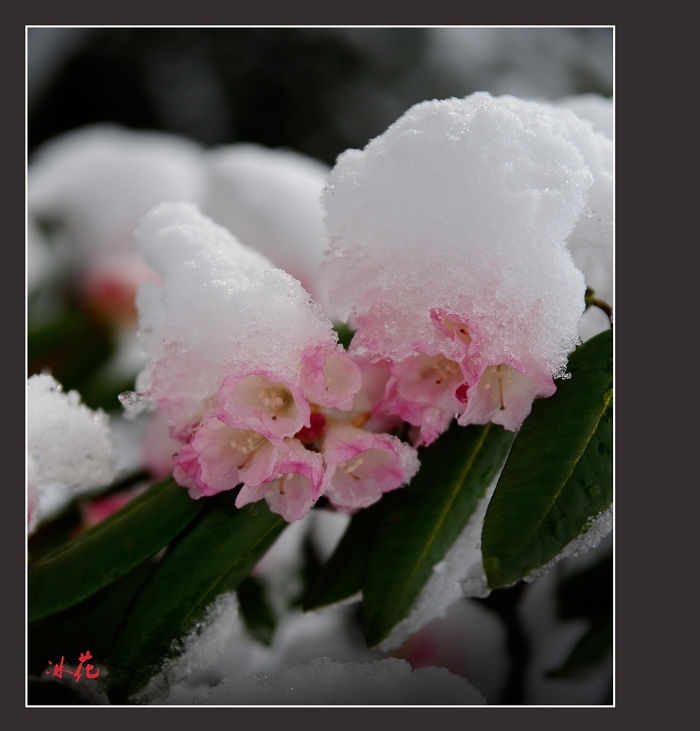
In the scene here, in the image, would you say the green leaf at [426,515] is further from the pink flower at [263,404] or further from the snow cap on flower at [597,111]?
the snow cap on flower at [597,111]

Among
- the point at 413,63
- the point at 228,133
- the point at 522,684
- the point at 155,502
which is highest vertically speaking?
the point at 413,63

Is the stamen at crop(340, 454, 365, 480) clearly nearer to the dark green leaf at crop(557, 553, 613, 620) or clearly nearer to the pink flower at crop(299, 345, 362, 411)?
the pink flower at crop(299, 345, 362, 411)

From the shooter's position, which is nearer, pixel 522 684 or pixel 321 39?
pixel 522 684

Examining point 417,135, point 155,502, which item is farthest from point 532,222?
point 155,502

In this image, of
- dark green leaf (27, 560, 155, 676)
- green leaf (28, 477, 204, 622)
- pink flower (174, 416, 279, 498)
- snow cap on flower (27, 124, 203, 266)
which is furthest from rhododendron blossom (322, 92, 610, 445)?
snow cap on flower (27, 124, 203, 266)

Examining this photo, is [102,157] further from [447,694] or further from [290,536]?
[447,694]

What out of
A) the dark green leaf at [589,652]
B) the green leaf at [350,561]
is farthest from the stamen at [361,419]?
the dark green leaf at [589,652]
